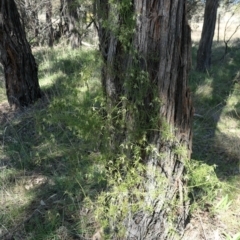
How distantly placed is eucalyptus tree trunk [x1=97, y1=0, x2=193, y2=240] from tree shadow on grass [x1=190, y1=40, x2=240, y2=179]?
107 centimetres

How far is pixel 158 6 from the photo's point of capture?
1.82 m

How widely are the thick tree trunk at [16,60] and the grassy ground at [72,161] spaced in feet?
0.78

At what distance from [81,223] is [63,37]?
687cm

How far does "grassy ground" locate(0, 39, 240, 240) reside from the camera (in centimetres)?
221

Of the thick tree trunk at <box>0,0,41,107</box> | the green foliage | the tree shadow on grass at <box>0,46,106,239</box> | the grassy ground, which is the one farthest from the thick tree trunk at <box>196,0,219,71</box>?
the green foliage

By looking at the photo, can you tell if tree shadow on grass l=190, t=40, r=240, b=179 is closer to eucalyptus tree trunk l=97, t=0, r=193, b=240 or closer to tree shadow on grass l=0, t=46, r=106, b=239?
eucalyptus tree trunk l=97, t=0, r=193, b=240

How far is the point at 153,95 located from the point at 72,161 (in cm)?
110

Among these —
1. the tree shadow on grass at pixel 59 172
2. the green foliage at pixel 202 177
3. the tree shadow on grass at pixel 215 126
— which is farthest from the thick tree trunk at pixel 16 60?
the green foliage at pixel 202 177

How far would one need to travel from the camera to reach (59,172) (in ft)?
11.4

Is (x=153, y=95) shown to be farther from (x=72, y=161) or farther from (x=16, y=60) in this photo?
(x=16, y=60)

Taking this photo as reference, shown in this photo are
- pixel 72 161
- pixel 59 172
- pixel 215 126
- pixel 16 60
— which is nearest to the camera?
pixel 72 161

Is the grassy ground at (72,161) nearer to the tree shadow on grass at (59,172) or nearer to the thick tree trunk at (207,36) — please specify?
the tree shadow on grass at (59,172)

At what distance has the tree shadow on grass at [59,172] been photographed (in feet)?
7.11

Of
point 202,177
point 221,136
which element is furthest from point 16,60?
point 202,177
